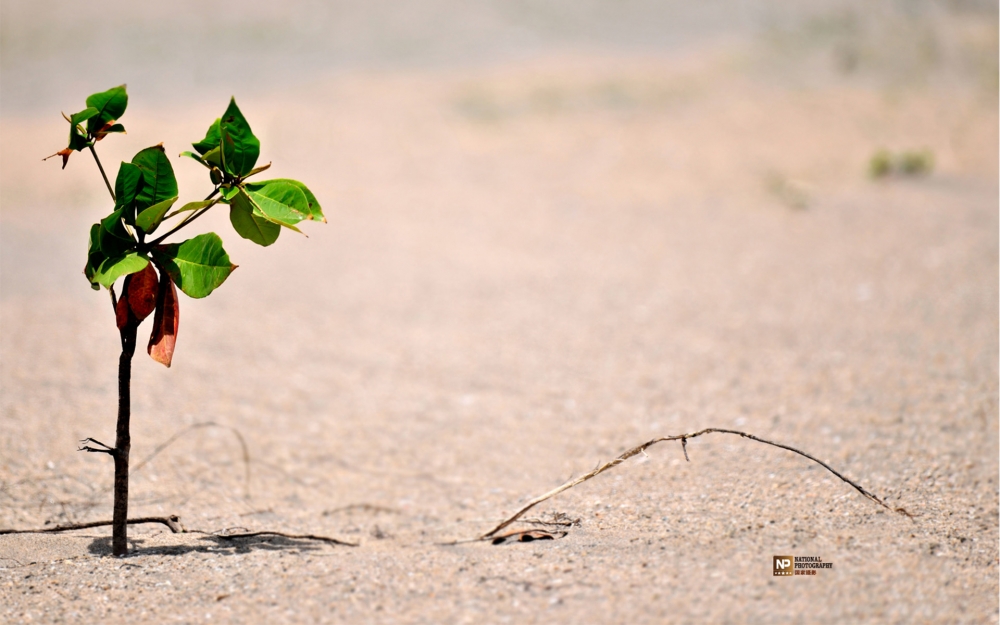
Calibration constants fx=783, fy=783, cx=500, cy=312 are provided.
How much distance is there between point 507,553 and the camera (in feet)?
6.11

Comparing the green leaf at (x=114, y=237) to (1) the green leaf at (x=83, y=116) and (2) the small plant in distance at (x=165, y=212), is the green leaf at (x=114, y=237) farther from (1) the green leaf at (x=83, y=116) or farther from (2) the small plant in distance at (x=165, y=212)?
(1) the green leaf at (x=83, y=116)

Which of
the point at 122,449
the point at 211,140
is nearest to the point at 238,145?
the point at 211,140

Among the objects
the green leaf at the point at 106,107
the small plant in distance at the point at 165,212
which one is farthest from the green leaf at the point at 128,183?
the green leaf at the point at 106,107

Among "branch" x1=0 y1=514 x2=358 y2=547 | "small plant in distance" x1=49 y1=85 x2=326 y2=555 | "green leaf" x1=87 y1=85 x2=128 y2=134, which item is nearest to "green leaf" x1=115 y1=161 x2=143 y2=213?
"small plant in distance" x1=49 y1=85 x2=326 y2=555

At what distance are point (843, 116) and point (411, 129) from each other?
14.3 ft

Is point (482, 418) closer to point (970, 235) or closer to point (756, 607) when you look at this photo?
point (756, 607)

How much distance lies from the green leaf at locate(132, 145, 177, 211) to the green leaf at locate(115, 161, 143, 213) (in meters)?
0.01

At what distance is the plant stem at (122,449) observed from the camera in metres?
1.74

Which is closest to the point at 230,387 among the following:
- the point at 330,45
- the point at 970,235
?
the point at 970,235

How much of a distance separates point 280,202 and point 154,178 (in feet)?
0.93

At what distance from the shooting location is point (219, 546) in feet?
6.41

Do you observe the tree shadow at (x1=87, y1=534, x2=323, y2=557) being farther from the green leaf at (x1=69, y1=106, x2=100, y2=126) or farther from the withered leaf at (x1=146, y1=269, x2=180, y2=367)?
the green leaf at (x1=69, y1=106, x2=100, y2=126)

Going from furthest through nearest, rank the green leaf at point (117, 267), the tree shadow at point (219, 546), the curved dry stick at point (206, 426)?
the curved dry stick at point (206, 426), the tree shadow at point (219, 546), the green leaf at point (117, 267)

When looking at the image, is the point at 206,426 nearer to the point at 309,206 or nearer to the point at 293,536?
the point at 293,536
